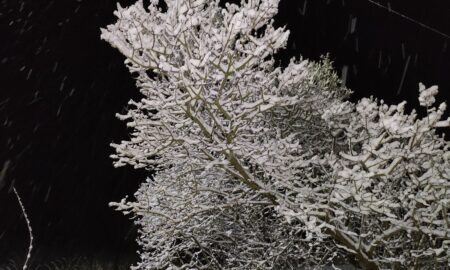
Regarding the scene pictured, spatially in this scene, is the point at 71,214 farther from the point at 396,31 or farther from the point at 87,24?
the point at 396,31

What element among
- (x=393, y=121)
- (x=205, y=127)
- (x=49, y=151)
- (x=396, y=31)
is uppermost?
(x=49, y=151)

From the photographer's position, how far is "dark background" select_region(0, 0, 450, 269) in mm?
11641

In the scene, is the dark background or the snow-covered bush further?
the dark background

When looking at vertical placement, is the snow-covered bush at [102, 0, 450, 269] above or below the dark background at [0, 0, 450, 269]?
below

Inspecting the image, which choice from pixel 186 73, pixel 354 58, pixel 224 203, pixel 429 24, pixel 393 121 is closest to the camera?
pixel 393 121

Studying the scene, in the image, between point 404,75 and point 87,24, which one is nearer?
point 404,75

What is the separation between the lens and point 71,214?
13.3m

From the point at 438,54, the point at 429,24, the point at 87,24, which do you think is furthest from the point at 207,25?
the point at 87,24

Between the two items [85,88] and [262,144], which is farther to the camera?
[85,88]

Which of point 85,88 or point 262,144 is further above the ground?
point 85,88

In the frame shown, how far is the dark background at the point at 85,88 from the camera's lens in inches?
458

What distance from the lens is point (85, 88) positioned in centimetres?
1379

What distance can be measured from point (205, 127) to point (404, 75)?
8355mm

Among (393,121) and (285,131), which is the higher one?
(285,131)
